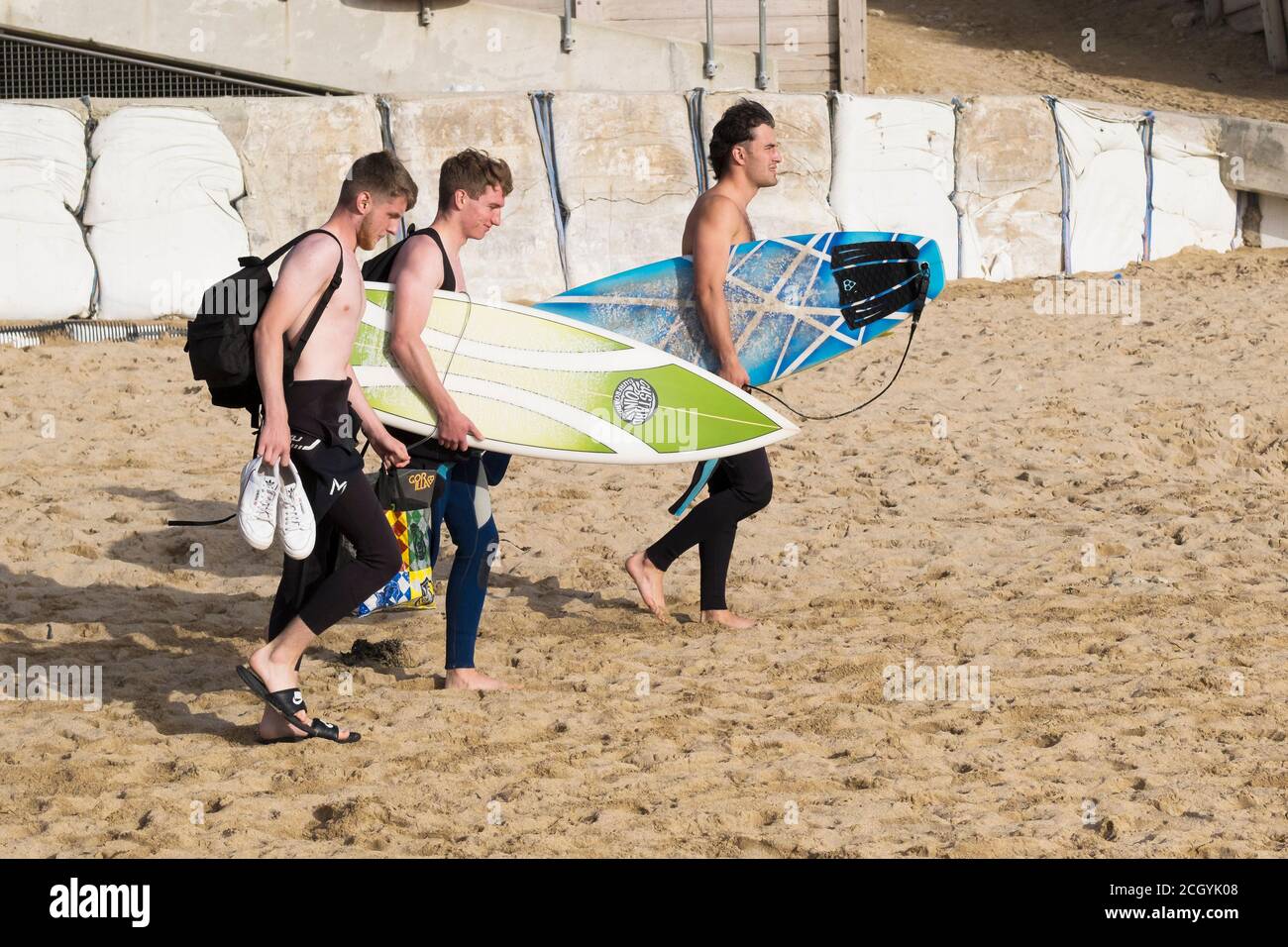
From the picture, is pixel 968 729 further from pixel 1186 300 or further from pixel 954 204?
pixel 954 204

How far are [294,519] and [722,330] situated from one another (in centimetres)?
187

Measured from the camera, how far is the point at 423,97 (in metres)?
10.2

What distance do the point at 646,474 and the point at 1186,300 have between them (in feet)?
13.6

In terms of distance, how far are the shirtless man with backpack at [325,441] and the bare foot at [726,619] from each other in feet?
5.23

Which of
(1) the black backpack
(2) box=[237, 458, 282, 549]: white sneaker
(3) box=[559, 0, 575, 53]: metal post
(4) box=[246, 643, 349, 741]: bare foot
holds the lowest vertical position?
(4) box=[246, 643, 349, 741]: bare foot

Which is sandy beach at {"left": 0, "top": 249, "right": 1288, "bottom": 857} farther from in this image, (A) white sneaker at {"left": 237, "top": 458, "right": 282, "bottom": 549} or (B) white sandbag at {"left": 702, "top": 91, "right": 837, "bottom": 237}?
(B) white sandbag at {"left": 702, "top": 91, "right": 837, "bottom": 237}

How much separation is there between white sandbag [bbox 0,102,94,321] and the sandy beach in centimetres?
79

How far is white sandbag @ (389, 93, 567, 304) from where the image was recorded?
10.0m

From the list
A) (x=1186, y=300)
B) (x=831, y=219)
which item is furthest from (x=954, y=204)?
(x=1186, y=300)

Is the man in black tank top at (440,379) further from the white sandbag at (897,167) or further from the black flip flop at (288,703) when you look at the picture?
the white sandbag at (897,167)

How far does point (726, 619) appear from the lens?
5.48 metres

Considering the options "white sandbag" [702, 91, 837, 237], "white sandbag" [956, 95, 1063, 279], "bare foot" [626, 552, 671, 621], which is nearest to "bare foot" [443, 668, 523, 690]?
"bare foot" [626, 552, 671, 621]

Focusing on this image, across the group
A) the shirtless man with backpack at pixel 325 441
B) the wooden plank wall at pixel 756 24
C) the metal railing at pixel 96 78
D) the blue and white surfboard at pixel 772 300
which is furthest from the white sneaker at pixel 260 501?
the wooden plank wall at pixel 756 24

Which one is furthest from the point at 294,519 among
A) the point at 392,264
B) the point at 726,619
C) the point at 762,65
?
the point at 762,65
